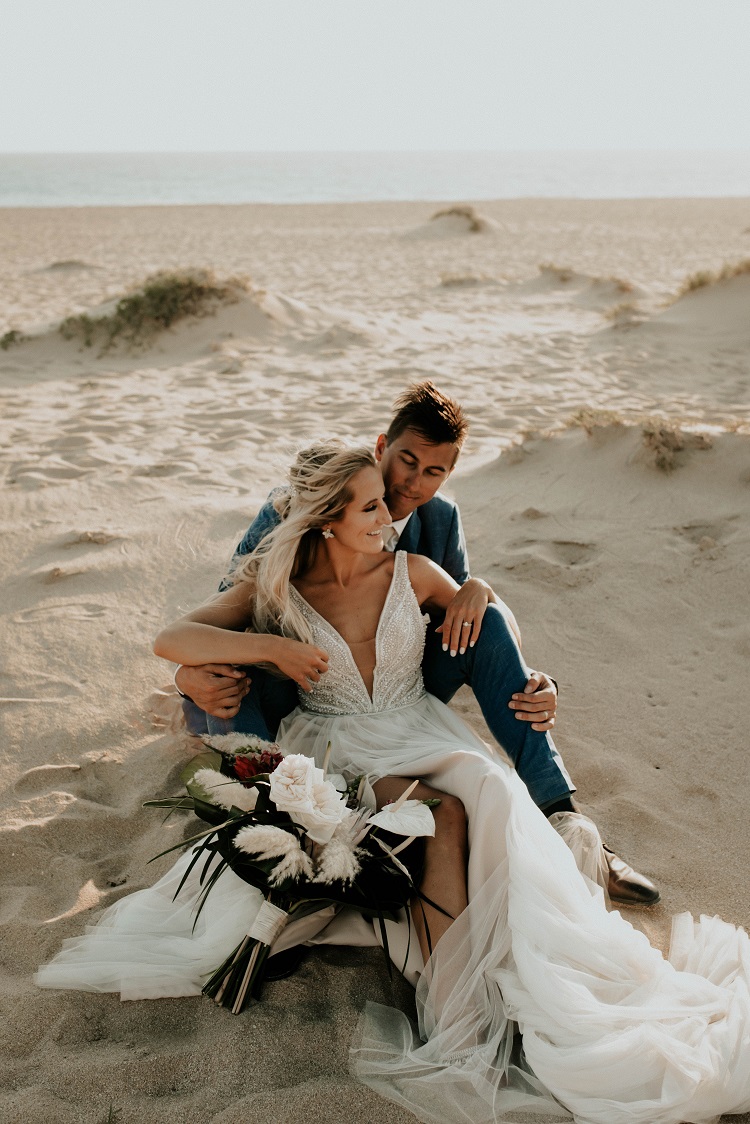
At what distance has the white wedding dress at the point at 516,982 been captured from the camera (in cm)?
238

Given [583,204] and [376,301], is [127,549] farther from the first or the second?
[583,204]

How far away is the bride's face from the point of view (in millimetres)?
3391

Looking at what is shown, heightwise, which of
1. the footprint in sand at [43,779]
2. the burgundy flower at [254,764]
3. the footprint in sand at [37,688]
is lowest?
the footprint in sand at [43,779]

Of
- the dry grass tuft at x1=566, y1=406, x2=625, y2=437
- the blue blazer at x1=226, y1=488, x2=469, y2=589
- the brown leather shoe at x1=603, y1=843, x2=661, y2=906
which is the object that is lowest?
the brown leather shoe at x1=603, y1=843, x2=661, y2=906

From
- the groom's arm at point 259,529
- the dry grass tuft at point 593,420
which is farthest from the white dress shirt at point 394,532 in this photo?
the dry grass tuft at point 593,420

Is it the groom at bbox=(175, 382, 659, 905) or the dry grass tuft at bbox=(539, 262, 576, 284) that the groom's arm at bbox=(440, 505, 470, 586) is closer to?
the groom at bbox=(175, 382, 659, 905)

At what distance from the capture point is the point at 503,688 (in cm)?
358

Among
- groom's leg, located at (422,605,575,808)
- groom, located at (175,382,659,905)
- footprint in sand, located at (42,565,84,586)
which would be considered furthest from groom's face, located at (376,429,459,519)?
footprint in sand, located at (42,565,84,586)

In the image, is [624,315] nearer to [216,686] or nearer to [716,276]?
[716,276]

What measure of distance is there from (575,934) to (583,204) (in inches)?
Answer: 1575

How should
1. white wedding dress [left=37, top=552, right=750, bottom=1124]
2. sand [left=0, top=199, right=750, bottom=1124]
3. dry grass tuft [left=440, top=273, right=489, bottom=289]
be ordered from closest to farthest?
1. white wedding dress [left=37, top=552, right=750, bottom=1124]
2. sand [left=0, top=199, right=750, bottom=1124]
3. dry grass tuft [left=440, top=273, right=489, bottom=289]

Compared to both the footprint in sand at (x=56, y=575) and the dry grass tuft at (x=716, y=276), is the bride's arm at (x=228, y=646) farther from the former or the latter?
the dry grass tuft at (x=716, y=276)

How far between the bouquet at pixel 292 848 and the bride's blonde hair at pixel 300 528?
73cm

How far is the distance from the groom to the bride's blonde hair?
25cm
